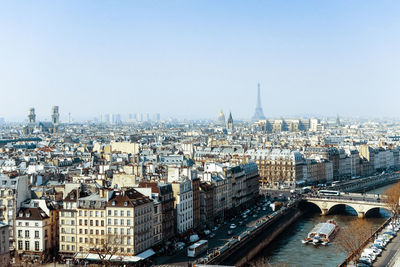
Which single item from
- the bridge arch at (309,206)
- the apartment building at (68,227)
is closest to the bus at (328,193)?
the bridge arch at (309,206)

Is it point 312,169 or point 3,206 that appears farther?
point 312,169

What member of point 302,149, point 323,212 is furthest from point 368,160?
point 323,212

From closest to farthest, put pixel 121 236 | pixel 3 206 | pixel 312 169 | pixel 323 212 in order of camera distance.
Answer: pixel 121 236
pixel 3 206
pixel 323 212
pixel 312 169

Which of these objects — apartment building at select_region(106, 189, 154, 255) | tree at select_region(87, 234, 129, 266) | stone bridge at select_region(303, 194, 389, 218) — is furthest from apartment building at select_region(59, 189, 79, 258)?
stone bridge at select_region(303, 194, 389, 218)

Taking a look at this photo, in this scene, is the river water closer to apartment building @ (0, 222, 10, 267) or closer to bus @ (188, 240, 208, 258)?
bus @ (188, 240, 208, 258)

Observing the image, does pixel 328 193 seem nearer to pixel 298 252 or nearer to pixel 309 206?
pixel 309 206

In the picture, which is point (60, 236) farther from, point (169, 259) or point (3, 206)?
point (169, 259)

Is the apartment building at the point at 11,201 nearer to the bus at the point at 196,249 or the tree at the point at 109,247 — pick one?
the tree at the point at 109,247
